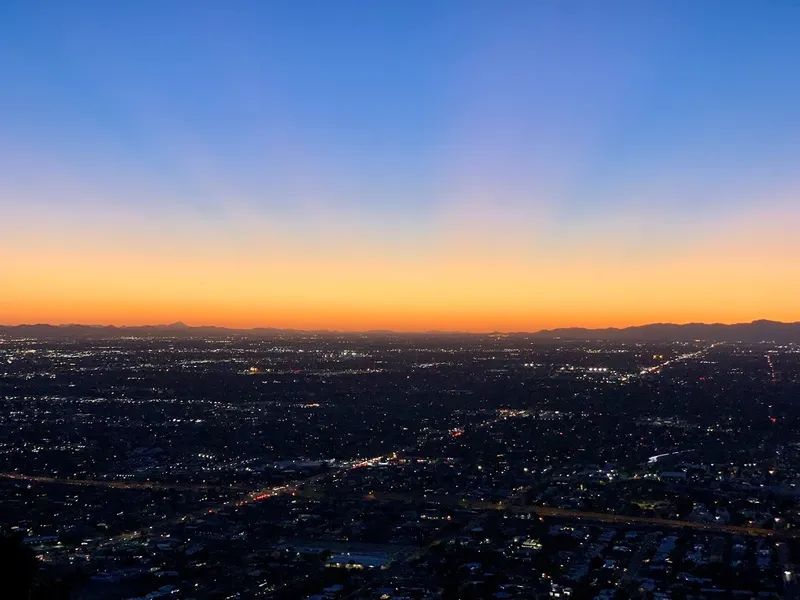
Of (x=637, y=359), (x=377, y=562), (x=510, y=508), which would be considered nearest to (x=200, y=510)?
(x=377, y=562)

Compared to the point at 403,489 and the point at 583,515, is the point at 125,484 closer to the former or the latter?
the point at 403,489

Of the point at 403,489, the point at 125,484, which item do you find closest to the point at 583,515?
the point at 403,489

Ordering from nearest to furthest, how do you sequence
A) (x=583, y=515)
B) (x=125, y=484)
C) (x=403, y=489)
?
1. (x=583, y=515)
2. (x=403, y=489)
3. (x=125, y=484)

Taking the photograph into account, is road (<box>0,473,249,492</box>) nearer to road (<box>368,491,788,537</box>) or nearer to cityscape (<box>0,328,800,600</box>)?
cityscape (<box>0,328,800,600</box>)

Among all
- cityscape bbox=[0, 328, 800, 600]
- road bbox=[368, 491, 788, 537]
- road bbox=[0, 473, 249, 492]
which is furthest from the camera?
road bbox=[0, 473, 249, 492]

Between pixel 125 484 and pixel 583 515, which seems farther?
pixel 125 484

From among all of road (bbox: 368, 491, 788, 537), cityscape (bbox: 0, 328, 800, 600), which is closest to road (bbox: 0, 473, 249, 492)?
cityscape (bbox: 0, 328, 800, 600)

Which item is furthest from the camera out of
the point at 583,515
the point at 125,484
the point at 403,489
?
the point at 125,484

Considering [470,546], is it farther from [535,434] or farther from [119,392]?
[119,392]

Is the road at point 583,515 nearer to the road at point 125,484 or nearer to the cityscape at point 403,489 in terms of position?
the cityscape at point 403,489

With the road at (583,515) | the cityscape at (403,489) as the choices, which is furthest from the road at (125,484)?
the road at (583,515)
